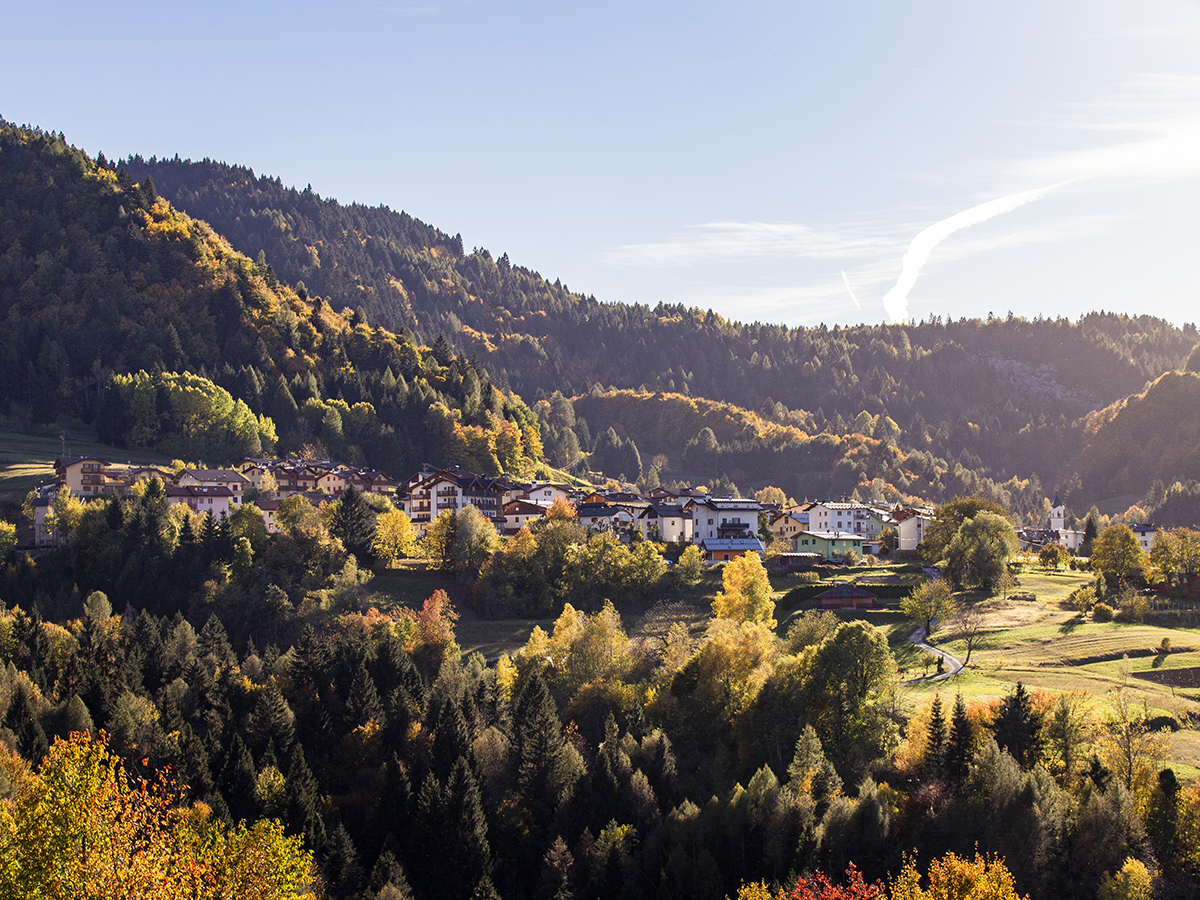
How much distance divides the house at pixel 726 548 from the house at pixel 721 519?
515 centimetres

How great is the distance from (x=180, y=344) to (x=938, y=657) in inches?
4975

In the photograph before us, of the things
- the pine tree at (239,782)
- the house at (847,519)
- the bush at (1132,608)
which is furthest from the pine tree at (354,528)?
the bush at (1132,608)

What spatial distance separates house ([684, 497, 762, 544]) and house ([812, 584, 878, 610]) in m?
25.5

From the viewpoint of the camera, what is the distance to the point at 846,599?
83125 mm

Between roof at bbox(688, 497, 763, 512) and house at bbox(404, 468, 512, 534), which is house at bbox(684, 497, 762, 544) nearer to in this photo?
roof at bbox(688, 497, 763, 512)

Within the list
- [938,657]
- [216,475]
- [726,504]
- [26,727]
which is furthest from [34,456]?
[938,657]

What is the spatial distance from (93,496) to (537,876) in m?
72.2

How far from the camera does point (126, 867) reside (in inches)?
1097

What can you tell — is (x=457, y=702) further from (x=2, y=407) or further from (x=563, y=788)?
(x=2, y=407)

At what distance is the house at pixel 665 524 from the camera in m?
107

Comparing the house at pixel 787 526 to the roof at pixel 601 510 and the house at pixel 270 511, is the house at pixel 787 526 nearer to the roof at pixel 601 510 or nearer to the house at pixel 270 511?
the roof at pixel 601 510

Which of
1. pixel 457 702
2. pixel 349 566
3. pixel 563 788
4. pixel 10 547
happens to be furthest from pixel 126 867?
pixel 10 547

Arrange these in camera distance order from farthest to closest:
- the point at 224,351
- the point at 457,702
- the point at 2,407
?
the point at 224,351
the point at 2,407
the point at 457,702

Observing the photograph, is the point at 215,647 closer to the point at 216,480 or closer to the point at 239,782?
the point at 239,782
